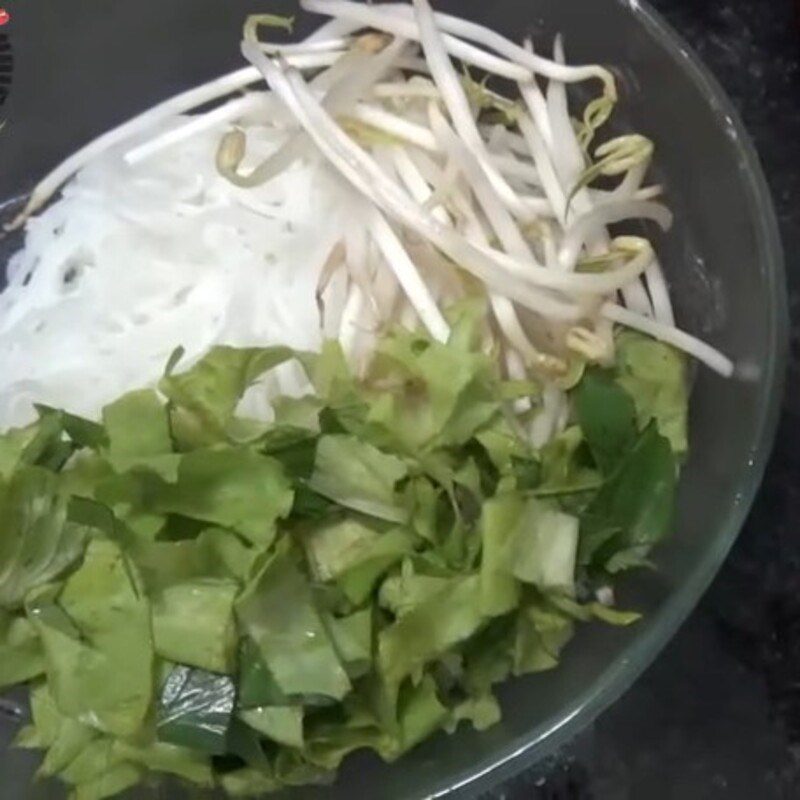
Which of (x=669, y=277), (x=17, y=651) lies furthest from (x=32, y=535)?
(x=669, y=277)

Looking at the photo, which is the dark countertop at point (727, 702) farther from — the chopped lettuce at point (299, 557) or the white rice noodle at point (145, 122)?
the white rice noodle at point (145, 122)

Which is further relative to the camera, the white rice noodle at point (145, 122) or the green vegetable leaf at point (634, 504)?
the white rice noodle at point (145, 122)

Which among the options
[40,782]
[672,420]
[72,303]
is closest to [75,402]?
[72,303]

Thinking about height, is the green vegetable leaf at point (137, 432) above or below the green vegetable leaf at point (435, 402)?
below

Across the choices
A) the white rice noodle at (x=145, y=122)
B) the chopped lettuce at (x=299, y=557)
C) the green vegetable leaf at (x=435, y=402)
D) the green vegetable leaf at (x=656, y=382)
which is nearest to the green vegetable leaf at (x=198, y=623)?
the chopped lettuce at (x=299, y=557)

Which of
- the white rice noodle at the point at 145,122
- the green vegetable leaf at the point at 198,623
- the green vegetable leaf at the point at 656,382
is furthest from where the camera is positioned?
the white rice noodle at the point at 145,122

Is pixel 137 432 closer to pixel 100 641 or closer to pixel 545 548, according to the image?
pixel 100 641
